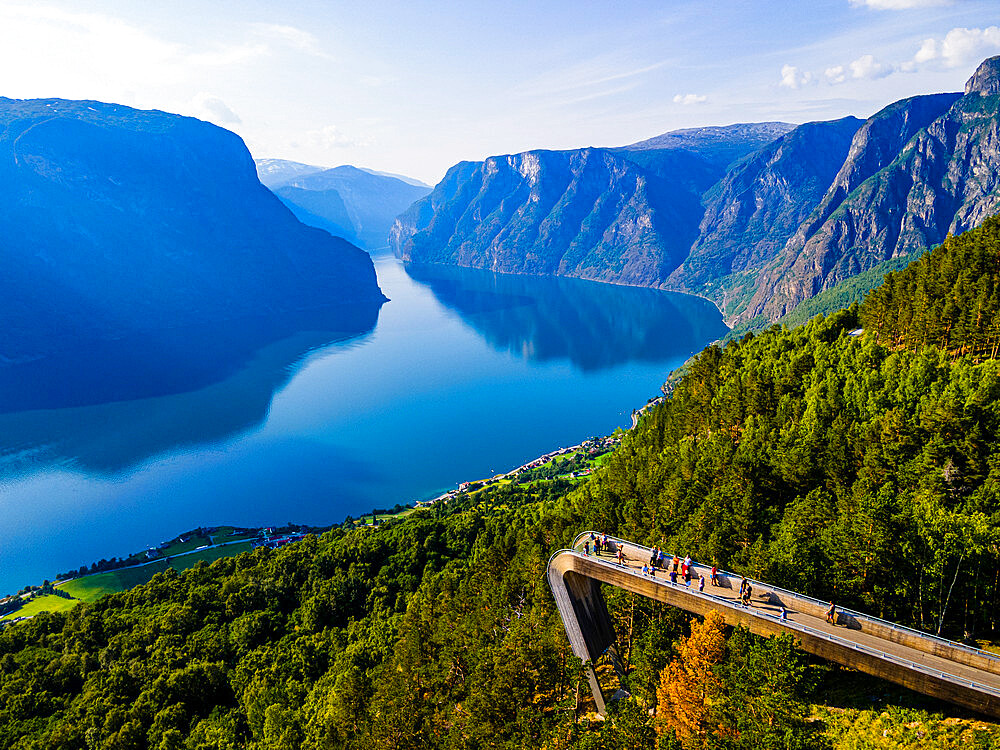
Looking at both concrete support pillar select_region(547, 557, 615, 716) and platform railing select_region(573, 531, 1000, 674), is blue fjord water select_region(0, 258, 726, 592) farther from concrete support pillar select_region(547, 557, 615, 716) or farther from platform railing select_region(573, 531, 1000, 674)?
platform railing select_region(573, 531, 1000, 674)

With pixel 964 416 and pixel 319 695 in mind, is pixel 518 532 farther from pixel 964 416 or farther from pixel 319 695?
pixel 964 416

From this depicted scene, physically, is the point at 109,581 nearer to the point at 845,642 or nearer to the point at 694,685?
the point at 694,685

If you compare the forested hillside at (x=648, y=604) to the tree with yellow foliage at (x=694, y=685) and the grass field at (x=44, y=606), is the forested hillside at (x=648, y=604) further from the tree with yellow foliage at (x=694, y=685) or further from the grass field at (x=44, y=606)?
the grass field at (x=44, y=606)

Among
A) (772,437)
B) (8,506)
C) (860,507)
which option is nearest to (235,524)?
(8,506)

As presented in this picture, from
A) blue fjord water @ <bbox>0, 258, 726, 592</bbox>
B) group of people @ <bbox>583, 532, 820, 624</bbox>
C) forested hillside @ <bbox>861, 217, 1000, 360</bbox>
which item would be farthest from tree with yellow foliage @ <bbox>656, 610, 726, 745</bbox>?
blue fjord water @ <bbox>0, 258, 726, 592</bbox>

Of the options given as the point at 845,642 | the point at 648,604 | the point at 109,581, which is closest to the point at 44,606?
the point at 109,581

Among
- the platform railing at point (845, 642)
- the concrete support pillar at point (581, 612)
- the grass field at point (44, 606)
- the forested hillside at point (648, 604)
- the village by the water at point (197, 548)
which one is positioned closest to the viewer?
the platform railing at point (845, 642)

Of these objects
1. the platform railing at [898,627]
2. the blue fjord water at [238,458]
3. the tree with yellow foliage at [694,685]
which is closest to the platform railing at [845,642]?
the platform railing at [898,627]
